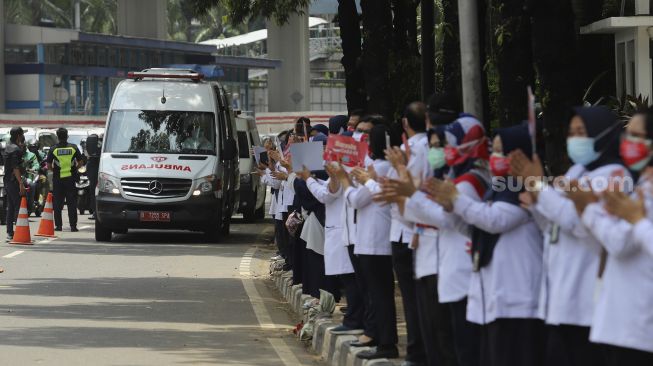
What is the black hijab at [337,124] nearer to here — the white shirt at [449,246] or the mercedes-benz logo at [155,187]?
the white shirt at [449,246]

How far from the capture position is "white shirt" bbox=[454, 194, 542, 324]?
727 centimetres

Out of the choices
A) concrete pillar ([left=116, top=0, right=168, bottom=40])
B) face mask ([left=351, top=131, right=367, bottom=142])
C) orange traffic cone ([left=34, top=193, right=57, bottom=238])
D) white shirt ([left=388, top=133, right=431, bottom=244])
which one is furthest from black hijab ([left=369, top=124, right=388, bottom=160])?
concrete pillar ([left=116, top=0, right=168, bottom=40])

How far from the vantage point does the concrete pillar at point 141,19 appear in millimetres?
69438

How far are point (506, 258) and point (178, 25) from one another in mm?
110249

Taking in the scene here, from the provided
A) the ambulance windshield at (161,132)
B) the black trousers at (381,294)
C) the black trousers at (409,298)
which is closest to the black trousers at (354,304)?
the black trousers at (381,294)

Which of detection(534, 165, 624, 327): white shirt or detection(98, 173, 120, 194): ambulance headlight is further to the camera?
detection(98, 173, 120, 194): ambulance headlight

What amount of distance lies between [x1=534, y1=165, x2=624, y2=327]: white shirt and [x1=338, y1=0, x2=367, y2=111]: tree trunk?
1721cm

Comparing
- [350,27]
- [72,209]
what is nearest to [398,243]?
[350,27]

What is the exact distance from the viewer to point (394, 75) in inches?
901

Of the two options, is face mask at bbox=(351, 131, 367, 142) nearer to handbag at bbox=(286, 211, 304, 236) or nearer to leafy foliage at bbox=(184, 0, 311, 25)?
handbag at bbox=(286, 211, 304, 236)

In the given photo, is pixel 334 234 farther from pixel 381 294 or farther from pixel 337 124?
pixel 337 124

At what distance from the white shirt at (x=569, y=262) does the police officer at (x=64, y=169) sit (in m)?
20.7

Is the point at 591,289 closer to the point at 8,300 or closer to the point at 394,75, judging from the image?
the point at 8,300

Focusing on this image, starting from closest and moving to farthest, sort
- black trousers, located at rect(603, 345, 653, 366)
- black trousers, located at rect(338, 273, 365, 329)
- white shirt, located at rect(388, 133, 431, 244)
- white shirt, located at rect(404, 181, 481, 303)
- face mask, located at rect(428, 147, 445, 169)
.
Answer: black trousers, located at rect(603, 345, 653, 366) < white shirt, located at rect(404, 181, 481, 303) < face mask, located at rect(428, 147, 445, 169) < white shirt, located at rect(388, 133, 431, 244) < black trousers, located at rect(338, 273, 365, 329)
